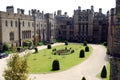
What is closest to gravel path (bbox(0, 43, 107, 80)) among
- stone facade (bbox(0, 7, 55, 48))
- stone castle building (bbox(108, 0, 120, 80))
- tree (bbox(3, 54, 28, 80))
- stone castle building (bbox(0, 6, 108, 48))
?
tree (bbox(3, 54, 28, 80))

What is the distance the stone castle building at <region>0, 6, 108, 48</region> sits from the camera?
5291 cm

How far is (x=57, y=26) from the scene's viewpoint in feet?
259

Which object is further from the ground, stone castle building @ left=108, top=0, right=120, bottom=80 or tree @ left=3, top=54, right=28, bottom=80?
stone castle building @ left=108, top=0, right=120, bottom=80

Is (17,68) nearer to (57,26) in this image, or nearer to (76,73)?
(76,73)

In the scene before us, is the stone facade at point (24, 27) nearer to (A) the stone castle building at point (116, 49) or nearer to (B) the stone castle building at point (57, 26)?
(B) the stone castle building at point (57, 26)

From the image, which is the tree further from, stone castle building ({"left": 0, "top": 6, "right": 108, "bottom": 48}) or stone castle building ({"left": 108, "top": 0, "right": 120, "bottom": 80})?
stone castle building ({"left": 0, "top": 6, "right": 108, "bottom": 48})

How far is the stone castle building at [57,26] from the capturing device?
2083 inches

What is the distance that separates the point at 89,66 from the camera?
3250 centimetres

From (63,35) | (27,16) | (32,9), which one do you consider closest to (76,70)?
(27,16)

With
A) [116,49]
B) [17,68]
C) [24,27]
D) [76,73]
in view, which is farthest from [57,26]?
[116,49]

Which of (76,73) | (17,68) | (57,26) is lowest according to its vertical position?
(76,73)

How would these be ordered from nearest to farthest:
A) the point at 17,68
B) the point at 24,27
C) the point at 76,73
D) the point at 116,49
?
the point at 116,49, the point at 17,68, the point at 76,73, the point at 24,27

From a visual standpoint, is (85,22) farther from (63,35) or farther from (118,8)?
(118,8)

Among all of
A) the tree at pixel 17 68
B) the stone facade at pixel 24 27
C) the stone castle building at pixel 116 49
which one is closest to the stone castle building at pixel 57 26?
the stone facade at pixel 24 27
